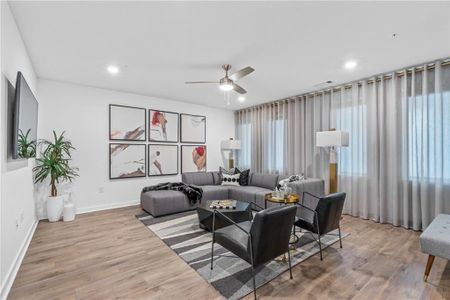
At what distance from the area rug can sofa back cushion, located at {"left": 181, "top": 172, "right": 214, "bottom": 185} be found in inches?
57.9

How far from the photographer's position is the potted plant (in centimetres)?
381

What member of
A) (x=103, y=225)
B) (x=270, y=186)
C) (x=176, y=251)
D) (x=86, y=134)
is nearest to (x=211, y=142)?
(x=270, y=186)

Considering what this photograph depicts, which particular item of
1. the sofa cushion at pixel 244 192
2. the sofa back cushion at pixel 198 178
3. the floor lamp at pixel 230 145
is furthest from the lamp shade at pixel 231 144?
the sofa cushion at pixel 244 192

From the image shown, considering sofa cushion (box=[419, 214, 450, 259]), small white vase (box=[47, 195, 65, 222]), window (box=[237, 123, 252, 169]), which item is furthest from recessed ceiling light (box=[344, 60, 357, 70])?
small white vase (box=[47, 195, 65, 222])

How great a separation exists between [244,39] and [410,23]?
5.88ft

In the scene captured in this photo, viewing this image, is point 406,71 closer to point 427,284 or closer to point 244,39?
point 244,39

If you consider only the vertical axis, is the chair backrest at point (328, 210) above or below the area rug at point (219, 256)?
above

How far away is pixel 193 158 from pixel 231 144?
1.16 m

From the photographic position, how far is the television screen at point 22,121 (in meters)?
2.15

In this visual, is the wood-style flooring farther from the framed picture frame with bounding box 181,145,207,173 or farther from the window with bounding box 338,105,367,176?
the framed picture frame with bounding box 181,145,207,173

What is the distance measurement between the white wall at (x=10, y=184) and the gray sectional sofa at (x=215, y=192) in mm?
1900

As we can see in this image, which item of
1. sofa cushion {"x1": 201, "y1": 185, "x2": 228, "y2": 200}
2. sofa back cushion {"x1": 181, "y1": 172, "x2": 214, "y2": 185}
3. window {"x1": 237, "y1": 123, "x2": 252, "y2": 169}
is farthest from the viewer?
window {"x1": 237, "y1": 123, "x2": 252, "y2": 169}

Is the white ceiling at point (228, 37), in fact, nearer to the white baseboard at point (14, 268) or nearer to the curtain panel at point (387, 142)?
the curtain panel at point (387, 142)

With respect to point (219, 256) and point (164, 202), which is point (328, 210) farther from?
point (164, 202)
